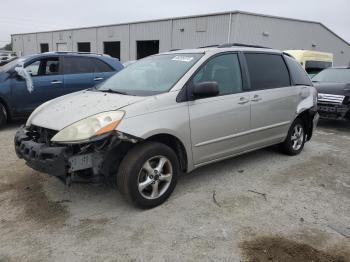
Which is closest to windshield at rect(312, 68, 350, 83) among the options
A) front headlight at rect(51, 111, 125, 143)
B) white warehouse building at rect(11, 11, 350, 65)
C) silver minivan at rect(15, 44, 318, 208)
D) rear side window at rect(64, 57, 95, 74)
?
silver minivan at rect(15, 44, 318, 208)

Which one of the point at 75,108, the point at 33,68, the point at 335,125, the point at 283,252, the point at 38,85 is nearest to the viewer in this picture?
the point at 283,252

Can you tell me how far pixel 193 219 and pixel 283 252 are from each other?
36.4 inches

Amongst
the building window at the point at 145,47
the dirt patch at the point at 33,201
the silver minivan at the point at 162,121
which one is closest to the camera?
the silver minivan at the point at 162,121

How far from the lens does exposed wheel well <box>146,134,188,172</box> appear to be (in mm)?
3812

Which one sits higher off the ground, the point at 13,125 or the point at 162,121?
the point at 162,121

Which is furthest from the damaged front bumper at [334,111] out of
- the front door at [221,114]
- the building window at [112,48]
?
the building window at [112,48]

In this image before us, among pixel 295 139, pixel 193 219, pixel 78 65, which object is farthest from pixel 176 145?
pixel 78 65

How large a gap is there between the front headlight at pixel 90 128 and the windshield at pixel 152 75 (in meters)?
0.59

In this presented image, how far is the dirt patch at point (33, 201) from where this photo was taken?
3.53 metres

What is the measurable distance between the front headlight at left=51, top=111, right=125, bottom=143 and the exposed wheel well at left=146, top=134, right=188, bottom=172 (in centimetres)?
53

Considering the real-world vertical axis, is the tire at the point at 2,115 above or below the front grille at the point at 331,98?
below

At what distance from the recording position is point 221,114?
14.0ft

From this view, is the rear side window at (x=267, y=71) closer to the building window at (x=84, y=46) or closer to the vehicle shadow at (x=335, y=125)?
the vehicle shadow at (x=335, y=125)

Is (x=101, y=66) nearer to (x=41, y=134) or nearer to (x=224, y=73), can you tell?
(x=224, y=73)
